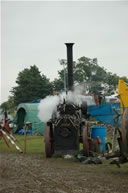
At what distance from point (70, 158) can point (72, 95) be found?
7.73 feet

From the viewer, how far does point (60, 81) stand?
160 ft

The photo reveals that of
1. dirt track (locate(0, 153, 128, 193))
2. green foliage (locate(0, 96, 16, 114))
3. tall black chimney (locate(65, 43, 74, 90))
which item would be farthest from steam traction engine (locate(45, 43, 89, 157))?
green foliage (locate(0, 96, 16, 114))

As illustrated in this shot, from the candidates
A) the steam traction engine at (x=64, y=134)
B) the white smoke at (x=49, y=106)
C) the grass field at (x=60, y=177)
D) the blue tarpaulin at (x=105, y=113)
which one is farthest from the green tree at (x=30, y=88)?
the grass field at (x=60, y=177)

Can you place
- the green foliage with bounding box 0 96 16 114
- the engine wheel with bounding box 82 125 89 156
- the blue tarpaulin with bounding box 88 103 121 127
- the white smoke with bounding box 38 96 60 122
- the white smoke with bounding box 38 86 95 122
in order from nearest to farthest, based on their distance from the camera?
the engine wheel with bounding box 82 125 89 156 → the white smoke with bounding box 38 86 95 122 → the white smoke with bounding box 38 96 60 122 → the blue tarpaulin with bounding box 88 103 121 127 → the green foliage with bounding box 0 96 16 114

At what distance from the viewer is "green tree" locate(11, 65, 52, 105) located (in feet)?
167

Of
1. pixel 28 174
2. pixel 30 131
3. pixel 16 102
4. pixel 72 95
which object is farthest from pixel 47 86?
pixel 28 174

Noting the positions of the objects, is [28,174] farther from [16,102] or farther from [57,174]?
[16,102]

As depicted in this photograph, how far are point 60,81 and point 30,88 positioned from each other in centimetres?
630

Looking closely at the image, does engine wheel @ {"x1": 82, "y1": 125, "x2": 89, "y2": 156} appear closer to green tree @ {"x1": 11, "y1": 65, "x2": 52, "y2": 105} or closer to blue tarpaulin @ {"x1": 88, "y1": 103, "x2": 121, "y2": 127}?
blue tarpaulin @ {"x1": 88, "y1": 103, "x2": 121, "y2": 127}

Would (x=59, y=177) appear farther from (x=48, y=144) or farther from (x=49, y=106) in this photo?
(x=49, y=106)

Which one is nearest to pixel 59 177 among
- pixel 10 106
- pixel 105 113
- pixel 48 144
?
pixel 48 144

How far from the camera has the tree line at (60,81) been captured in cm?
4171

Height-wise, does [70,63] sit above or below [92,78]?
below

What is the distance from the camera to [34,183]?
601cm
